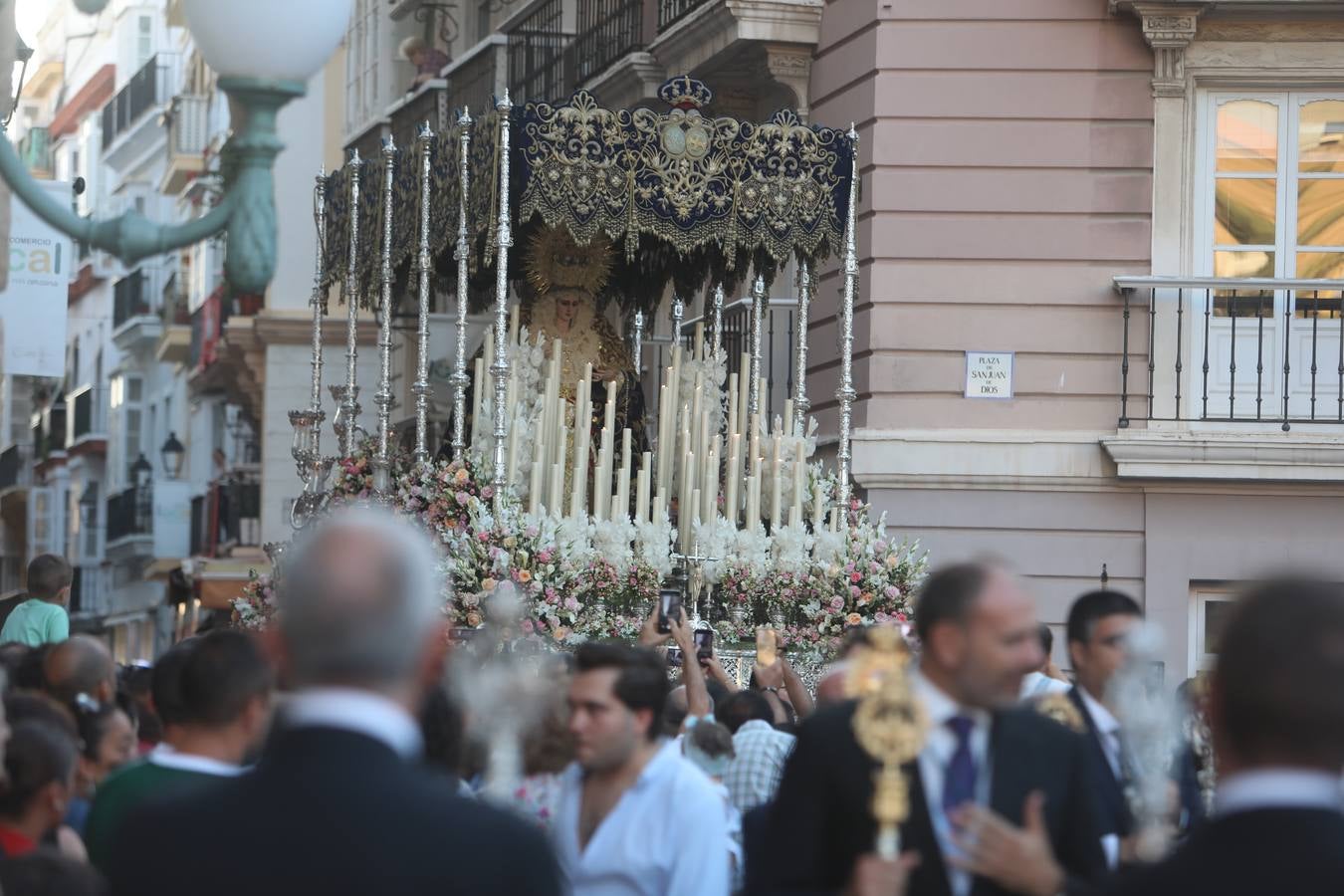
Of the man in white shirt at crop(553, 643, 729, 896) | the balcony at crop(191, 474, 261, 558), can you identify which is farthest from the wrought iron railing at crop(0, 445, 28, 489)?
the man in white shirt at crop(553, 643, 729, 896)

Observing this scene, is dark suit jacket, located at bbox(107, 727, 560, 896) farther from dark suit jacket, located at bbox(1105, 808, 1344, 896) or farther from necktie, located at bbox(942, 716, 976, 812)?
necktie, located at bbox(942, 716, 976, 812)

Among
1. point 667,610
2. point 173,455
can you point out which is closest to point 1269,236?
point 667,610

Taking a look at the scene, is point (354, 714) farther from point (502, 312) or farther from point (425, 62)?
point (425, 62)

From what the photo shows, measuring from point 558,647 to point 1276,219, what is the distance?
242 inches

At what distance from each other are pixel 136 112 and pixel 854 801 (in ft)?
150

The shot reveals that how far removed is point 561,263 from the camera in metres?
15.0

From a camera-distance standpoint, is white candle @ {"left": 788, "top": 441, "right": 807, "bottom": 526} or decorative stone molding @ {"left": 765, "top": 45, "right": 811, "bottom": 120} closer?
white candle @ {"left": 788, "top": 441, "right": 807, "bottom": 526}

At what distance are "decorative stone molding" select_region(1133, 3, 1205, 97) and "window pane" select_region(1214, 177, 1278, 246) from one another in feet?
2.28

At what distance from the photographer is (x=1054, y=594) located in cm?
1606

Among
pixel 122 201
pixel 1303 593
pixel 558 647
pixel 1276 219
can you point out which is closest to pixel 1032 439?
pixel 1276 219

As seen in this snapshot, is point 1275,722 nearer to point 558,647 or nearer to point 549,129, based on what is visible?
point 558,647

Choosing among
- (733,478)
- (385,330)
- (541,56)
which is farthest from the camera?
(541,56)

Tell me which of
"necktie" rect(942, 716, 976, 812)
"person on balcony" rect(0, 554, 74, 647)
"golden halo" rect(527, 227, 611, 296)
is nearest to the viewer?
"necktie" rect(942, 716, 976, 812)

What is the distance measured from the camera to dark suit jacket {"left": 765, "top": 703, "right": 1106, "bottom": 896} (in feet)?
15.1
